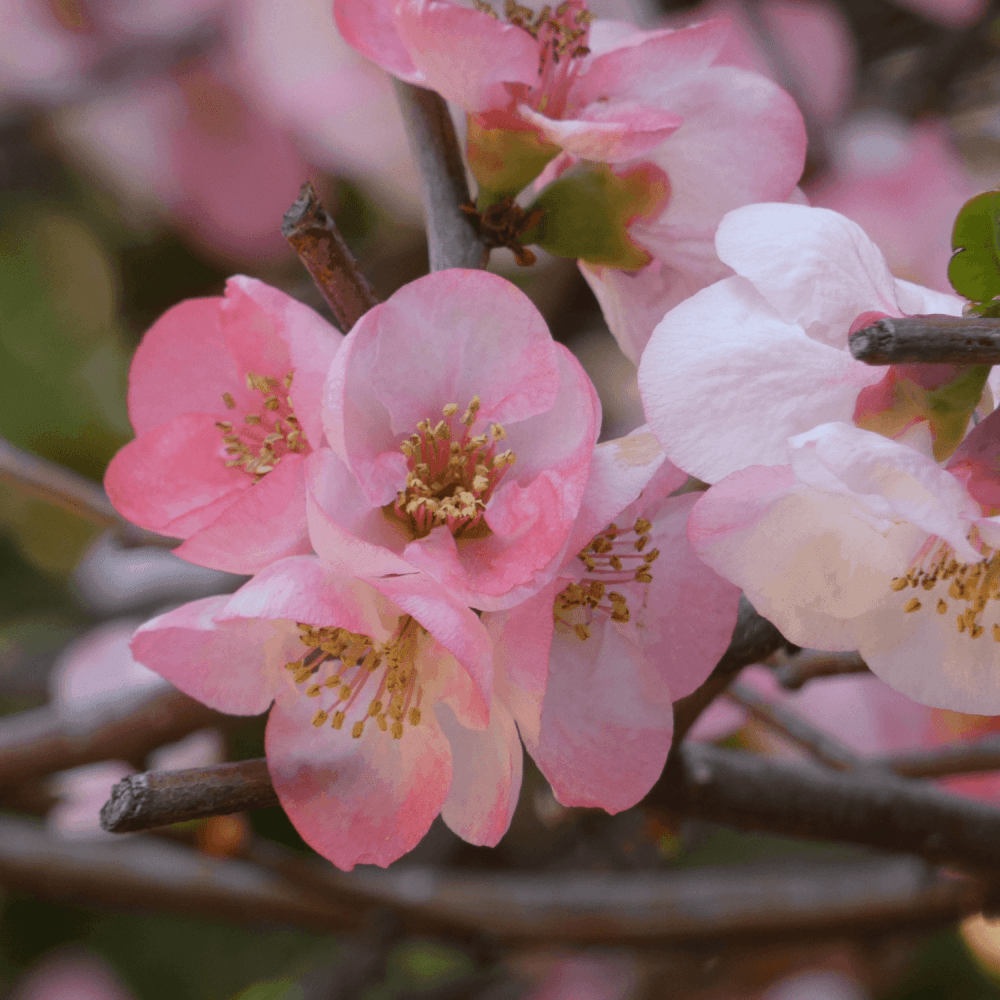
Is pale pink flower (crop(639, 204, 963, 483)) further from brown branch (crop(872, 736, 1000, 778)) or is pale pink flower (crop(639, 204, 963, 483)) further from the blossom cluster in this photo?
brown branch (crop(872, 736, 1000, 778))

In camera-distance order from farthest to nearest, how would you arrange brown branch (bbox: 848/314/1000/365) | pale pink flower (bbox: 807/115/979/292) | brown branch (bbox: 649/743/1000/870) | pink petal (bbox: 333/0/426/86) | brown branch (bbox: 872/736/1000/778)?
pale pink flower (bbox: 807/115/979/292) → brown branch (bbox: 872/736/1000/778) → brown branch (bbox: 649/743/1000/870) → pink petal (bbox: 333/0/426/86) → brown branch (bbox: 848/314/1000/365)

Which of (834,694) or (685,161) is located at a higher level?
(685,161)

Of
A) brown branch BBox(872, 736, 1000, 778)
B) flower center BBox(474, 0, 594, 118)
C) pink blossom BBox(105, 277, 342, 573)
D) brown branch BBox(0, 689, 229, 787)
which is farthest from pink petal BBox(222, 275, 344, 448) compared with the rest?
brown branch BBox(872, 736, 1000, 778)

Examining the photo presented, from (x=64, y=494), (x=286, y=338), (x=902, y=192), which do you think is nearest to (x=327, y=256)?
Answer: (x=286, y=338)

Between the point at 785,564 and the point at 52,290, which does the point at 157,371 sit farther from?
the point at 52,290

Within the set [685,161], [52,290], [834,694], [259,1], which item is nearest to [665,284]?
[685,161]

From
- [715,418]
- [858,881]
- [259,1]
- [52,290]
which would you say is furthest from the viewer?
[52,290]
